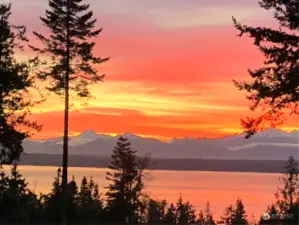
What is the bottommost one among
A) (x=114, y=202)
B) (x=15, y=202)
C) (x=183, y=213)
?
(x=183, y=213)

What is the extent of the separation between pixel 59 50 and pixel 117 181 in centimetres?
3220

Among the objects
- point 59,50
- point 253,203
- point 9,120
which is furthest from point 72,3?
point 253,203

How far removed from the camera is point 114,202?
169 feet

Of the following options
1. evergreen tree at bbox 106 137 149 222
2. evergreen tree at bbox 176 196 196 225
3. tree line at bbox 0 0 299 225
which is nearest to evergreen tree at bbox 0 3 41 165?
tree line at bbox 0 0 299 225

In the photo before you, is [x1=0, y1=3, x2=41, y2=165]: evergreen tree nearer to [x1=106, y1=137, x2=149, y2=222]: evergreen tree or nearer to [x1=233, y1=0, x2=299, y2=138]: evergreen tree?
[x1=233, y1=0, x2=299, y2=138]: evergreen tree

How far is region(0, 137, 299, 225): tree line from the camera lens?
95.3 feet

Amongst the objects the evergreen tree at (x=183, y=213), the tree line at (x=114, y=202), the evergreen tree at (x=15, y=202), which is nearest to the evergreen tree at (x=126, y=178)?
the tree line at (x=114, y=202)

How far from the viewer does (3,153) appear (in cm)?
2572

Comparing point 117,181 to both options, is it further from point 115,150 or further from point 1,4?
point 1,4

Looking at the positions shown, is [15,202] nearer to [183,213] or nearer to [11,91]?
[11,91]

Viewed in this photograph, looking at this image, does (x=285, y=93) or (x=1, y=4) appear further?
(x=1, y=4)

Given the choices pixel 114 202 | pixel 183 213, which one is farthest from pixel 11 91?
pixel 183 213

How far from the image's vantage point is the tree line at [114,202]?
29.1 meters

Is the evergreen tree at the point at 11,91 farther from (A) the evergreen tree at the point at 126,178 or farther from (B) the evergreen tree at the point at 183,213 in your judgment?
(B) the evergreen tree at the point at 183,213
